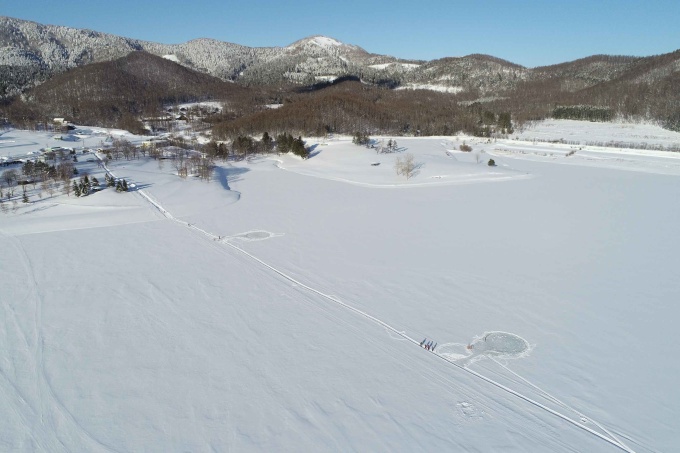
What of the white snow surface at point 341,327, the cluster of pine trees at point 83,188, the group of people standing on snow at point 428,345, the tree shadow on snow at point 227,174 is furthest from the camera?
the tree shadow on snow at point 227,174

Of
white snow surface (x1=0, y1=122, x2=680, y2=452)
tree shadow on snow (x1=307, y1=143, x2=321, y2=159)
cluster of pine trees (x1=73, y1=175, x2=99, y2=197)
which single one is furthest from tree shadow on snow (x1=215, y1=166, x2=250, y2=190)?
white snow surface (x1=0, y1=122, x2=680, y2=452)

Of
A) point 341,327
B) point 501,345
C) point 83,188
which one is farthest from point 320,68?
point 501,345

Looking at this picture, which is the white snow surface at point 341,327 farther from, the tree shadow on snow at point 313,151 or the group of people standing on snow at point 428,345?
the tree shadow on snow at point 313,151

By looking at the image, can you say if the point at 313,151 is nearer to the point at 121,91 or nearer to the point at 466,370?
the point at 466,370

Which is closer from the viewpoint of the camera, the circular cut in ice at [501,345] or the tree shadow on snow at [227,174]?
the circular cut in ice at [501,345]

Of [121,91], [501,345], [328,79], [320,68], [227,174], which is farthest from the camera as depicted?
[320,68]

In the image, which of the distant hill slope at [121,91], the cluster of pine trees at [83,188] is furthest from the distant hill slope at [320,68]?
the cluster of pine trees at [83,188]

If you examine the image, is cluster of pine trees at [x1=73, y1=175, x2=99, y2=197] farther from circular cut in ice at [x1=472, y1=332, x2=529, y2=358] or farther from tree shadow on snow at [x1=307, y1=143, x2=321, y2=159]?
circular cut in ice at [x1=472, y1=332, x2=529, y2=358]
